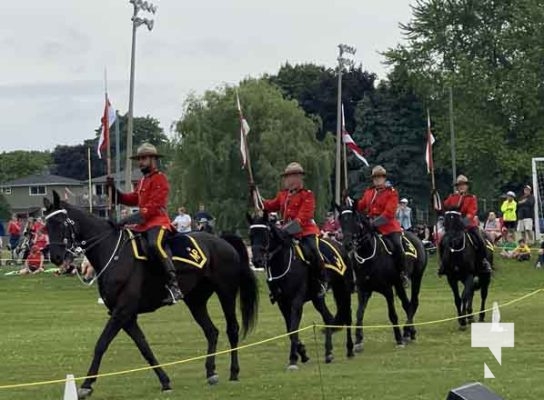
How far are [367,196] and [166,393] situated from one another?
672 cm

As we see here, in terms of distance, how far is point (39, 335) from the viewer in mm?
22641

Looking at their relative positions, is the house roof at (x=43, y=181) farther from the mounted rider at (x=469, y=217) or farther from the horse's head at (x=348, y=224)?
the horse's head at (x=348, y=224)

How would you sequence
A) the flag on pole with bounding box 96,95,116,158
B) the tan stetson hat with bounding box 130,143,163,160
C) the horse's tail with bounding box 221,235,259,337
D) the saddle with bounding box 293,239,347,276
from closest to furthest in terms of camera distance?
the tan stetson hat with bounding box 130,143,163,160 < the horse's tail with bounding box 221,235,259,337 < the saddle with bounding box 293,239,347,276 < the flag on pole with bounding box 96,95,116,158

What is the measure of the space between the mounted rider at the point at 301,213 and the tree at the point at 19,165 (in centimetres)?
13149

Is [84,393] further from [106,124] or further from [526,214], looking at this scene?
[526,214]

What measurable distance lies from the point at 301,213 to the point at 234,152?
4821cm

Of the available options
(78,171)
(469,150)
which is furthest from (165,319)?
(78,171)

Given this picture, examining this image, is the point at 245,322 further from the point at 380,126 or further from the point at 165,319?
the point at 380,126

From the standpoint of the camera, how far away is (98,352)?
14.4 m

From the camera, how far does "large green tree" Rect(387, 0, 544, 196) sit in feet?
206

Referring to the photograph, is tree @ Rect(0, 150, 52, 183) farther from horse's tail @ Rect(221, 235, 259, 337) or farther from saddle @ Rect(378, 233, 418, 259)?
horse's tail @ Rect(221, 235, 259, 337)

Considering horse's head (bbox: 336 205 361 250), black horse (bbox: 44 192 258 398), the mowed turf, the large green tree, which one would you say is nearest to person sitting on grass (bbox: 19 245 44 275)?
the mowed turf

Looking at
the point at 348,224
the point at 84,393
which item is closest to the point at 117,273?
the point at 84,393

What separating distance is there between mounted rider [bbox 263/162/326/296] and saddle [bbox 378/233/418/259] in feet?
7.73
